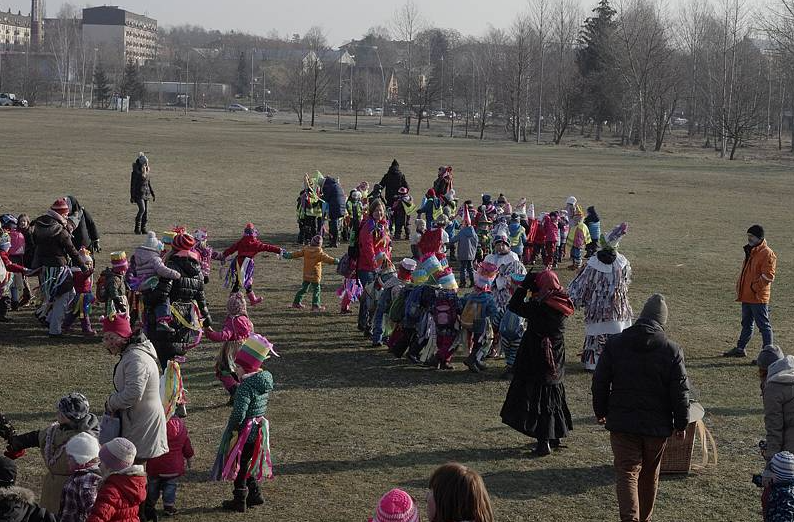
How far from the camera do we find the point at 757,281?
12602mm

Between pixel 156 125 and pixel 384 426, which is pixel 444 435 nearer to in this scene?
pixel 384 426

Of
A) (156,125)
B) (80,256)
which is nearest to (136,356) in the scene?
(80,256)

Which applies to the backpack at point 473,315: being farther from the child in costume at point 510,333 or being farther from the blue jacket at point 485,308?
the child in costume at point 510,333

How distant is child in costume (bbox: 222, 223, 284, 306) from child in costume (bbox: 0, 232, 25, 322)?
2.96 m

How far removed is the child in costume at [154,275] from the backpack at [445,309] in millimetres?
3045

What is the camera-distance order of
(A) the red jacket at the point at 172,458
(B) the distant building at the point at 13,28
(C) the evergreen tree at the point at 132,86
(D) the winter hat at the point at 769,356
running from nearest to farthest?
(A) the red jacket at the point at 172,458 < (D) the winter hat at the point at 769,356 < (C) the evergreen tree at the point at 132,86 < (B) the distant building at the point at 13,28

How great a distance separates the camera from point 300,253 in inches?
570

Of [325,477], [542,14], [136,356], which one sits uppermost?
[542,14]

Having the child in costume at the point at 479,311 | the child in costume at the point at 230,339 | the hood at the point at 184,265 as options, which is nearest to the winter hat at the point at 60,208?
the hood at the point at 184,265

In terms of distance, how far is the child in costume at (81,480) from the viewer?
5.83m

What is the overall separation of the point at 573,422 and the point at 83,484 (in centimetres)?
566

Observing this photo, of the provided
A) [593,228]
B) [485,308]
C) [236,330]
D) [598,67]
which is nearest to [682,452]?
[485,308]

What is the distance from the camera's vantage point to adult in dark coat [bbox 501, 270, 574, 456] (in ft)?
29.5

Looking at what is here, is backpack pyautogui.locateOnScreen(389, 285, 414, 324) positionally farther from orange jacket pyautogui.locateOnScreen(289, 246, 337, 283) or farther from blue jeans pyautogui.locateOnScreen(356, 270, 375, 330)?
orange jacket pyautogui.locateOnScreen(289, 246, 337, 283)
